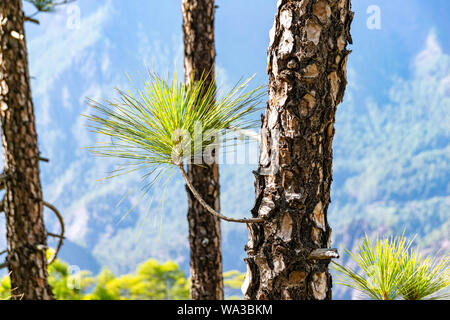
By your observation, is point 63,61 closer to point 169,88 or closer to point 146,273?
point 146,273

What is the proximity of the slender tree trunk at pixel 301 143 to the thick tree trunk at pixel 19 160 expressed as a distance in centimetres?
156

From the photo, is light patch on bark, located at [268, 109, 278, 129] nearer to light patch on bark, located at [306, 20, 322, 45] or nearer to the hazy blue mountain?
light patch on bark, located at [306, 20, 322, 45]

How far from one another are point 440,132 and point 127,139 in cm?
2252

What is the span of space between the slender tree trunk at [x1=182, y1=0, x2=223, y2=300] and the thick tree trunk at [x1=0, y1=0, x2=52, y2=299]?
0.69 meters

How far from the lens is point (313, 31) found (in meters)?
0.79

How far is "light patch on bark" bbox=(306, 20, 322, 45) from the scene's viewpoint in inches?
31.1

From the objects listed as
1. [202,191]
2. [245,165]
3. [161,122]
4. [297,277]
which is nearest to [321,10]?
[161,122]

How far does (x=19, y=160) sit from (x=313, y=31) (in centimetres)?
166

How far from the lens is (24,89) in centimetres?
206

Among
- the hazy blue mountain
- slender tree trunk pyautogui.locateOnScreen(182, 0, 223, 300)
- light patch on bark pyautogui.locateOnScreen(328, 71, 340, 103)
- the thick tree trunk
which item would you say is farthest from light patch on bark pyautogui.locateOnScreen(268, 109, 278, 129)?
the hazy blue mountain

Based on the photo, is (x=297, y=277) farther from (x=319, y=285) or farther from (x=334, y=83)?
(x=334, y=83)

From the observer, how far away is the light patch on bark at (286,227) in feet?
2.60

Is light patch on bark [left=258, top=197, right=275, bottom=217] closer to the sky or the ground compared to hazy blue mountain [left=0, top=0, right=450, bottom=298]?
closer to the ground
